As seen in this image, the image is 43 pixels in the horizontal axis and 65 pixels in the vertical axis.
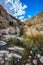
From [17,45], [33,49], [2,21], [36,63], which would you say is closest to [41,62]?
[36,63]

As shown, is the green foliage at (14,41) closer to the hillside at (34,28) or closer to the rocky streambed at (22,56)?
the rocky streambed at (22,56)

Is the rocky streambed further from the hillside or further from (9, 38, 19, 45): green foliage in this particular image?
the hillside

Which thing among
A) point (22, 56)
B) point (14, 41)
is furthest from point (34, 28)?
point (22, 56)

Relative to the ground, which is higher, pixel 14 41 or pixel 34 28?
pixel 34 28

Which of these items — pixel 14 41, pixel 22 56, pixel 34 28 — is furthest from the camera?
pixel 34 28

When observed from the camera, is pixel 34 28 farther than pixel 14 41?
Yes

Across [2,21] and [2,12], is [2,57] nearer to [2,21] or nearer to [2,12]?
[2,21]

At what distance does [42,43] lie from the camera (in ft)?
20.8

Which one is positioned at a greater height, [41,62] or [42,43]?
[42,43]

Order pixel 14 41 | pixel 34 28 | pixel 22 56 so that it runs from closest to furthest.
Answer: pixel 22 56 → pixel 14 41 → pixel 34 28

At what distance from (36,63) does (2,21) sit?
576 centimetres

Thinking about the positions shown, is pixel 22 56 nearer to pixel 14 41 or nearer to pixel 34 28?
pixel 14 41

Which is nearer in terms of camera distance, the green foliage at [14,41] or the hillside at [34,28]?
the green foliage at [14,41]

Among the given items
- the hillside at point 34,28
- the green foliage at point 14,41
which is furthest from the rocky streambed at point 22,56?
the hillside at point 34,28
